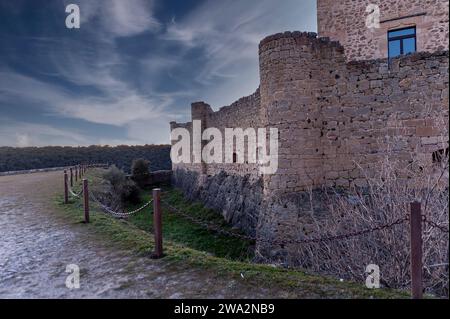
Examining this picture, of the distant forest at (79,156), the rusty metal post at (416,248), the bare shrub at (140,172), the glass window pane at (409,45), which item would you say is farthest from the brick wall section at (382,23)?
the distant forest at (79,156)

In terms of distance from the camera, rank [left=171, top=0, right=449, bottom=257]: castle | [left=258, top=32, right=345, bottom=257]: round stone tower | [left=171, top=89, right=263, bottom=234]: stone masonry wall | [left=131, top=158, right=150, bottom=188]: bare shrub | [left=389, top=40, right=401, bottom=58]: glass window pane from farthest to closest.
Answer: [left=131, top=158, right=150, bottom=188]: bare shrub, [left=389, top=40, right=401, bottom=58]: glass window pane, [left=171, top=89, right=263, bottom=234]: stone masonry wall, [left=258, top=32, right=345, bottom=257]: round stone tower, [left=171, top=0, right=449, bottom=257]: castle

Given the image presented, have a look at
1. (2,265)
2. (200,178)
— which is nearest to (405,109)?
(2,265)

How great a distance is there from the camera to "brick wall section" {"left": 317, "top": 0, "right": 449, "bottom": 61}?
1216 centimetres

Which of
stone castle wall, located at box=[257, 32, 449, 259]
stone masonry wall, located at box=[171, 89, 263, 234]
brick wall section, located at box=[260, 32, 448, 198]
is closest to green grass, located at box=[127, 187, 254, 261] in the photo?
stone masonry wall, located at box=[171, 89, 263, 234]

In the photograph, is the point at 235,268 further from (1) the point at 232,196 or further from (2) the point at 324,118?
(1) the point at 232,196

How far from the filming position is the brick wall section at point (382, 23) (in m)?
12.2

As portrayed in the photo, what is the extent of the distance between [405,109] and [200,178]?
14213 millimetres

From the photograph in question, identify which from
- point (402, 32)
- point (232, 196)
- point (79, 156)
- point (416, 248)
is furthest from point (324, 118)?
point (79, 156)

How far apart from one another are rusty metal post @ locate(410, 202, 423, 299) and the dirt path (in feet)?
4.22

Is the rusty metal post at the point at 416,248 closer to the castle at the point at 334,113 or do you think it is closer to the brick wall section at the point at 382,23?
the castle at the point at 334,113

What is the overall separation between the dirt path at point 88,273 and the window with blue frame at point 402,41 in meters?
13.1

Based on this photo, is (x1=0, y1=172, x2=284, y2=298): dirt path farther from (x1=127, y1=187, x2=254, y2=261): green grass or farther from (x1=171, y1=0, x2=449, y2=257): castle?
(x1=127, y1=187, x2=254, y2=261): green grass
